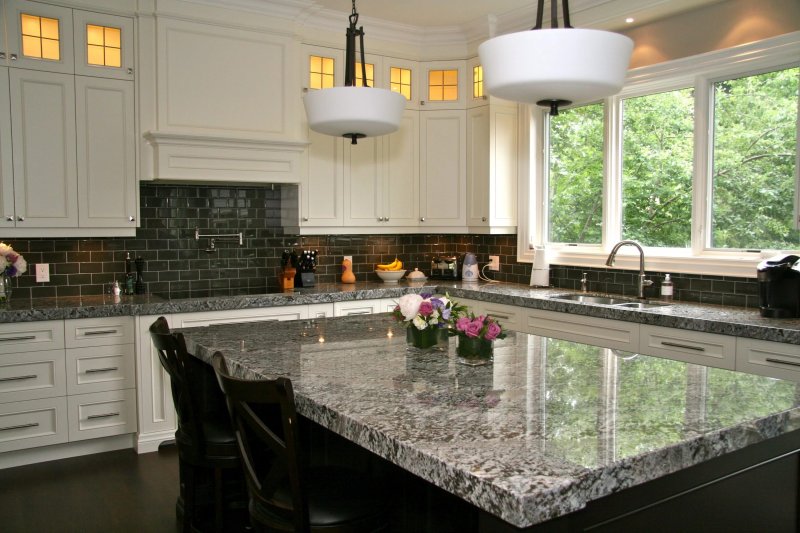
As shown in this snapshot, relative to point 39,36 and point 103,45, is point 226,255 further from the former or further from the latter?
point 39,36

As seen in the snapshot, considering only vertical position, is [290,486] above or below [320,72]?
below

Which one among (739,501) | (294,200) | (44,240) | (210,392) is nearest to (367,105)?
(210,392)

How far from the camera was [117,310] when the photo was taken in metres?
4.16

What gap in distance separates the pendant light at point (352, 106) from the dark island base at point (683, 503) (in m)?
1.48

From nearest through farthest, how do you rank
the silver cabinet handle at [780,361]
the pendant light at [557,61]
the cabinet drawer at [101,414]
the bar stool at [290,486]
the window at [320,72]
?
the bar stool at [290,486] < the pendant light at [557,61] < the silver cabinet handle at [780,361] < the cabinet drawer at [101,414] < the window at [320,72]

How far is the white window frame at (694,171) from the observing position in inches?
154

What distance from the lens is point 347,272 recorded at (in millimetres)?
5551

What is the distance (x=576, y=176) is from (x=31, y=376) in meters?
3.90

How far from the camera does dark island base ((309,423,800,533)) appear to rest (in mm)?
1501

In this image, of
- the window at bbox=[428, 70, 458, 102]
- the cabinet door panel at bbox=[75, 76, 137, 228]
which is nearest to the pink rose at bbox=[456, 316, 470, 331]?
the cabinet door panel at bbox=[75, 76, 137, 228]

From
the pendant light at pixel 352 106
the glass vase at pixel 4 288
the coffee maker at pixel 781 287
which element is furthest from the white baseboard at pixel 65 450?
the coffee maker at pixel 781 287

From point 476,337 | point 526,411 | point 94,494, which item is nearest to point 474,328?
point 476,337

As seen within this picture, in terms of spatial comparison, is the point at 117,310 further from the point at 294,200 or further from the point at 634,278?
the point at 634,278

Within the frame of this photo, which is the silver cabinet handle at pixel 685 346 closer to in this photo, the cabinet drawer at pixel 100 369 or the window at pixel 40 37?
the cabinet drawer at pixel 100 369
